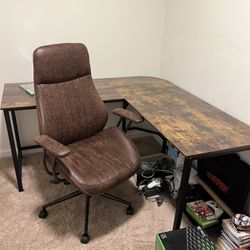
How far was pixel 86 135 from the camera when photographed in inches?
77.2

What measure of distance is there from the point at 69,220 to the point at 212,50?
1608 millimetres

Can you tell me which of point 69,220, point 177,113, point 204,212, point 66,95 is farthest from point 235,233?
point 66,95

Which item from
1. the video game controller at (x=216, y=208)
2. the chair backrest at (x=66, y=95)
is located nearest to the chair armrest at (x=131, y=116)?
the chair backrest at (x=66, y=95)

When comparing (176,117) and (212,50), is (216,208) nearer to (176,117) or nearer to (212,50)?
(176,117)

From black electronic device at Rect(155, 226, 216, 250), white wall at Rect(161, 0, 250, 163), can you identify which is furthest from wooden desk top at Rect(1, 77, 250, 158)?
black electronic device at Rect(155, 226, 216, 250)

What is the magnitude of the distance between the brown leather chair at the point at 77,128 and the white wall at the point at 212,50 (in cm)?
69

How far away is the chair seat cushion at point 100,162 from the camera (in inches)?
60.6

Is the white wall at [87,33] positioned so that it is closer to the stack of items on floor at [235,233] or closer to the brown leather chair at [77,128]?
the brown leather chair at [77,128]

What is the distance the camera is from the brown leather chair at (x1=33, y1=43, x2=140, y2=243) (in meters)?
1.58

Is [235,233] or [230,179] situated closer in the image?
[235,233]

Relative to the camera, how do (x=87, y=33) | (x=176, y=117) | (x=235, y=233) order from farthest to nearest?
(x=87, y=33)
(x=176, y=117)
(x=235, y=233)

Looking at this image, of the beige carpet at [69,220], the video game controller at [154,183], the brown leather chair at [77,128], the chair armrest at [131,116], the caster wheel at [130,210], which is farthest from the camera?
the video game controller at [154,183]

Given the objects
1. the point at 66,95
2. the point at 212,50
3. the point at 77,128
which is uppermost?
the point at 212,50

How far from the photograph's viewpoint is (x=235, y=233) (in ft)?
5.05
